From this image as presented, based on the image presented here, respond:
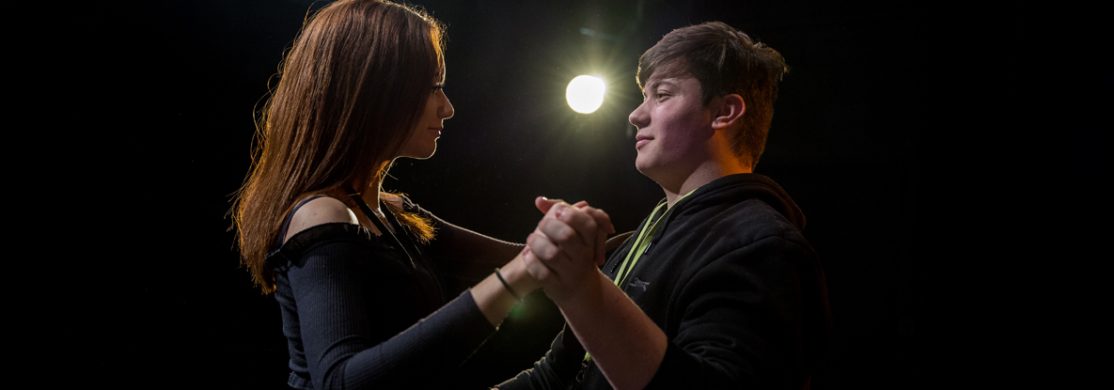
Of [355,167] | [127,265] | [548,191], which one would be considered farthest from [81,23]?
[548,191]

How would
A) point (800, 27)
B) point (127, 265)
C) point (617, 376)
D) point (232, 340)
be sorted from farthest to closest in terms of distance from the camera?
point (800, 27), point (232, 340), point (127, 265), point (617, 376)

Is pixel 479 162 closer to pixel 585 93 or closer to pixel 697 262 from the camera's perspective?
pixel 585 93

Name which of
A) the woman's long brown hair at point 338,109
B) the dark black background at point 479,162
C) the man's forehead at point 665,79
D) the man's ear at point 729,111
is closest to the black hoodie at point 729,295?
the man's ear at point 729,111

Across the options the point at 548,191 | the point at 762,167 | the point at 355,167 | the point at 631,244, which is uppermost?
the point at 355,167

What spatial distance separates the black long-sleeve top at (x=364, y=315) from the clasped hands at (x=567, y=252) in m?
0.14

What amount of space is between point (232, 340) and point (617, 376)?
8.47ft

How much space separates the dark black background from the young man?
1.58 m

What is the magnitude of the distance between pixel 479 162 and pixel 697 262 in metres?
2.63

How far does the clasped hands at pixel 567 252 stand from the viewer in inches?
46.3

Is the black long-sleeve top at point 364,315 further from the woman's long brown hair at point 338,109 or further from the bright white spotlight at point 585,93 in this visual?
the bright white spotlight at point 585,93

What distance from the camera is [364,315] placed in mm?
1366

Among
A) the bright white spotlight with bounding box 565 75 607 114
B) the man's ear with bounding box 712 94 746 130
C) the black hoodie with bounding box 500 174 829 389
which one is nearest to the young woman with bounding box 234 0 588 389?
the black hoodie with bounding box 500 174 829 389

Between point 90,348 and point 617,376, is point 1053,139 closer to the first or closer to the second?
point 617,376

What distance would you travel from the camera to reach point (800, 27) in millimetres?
3590
